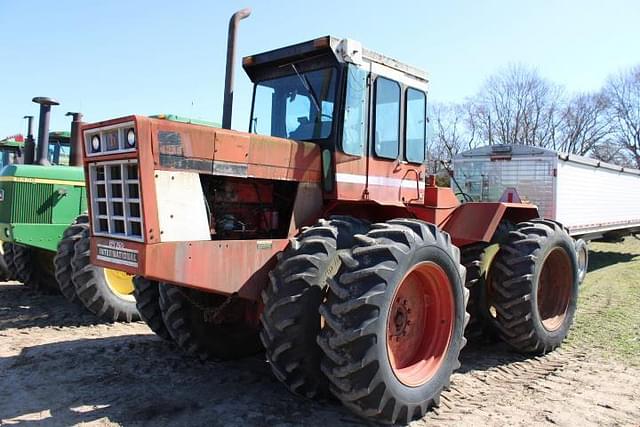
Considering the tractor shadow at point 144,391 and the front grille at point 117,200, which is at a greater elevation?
the front grille at point 117,200

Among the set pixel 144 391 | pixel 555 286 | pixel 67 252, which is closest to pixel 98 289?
pixel 67 252

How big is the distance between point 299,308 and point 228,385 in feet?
4.41

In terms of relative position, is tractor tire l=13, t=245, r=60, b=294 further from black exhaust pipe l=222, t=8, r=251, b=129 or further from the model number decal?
the model number decal

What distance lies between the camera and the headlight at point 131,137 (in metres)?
3.86

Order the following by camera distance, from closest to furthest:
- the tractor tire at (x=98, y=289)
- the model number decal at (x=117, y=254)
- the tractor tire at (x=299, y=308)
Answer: the model number decal at (x=117, y=254) < the tractor tire at (x=299, y=308) < the tractor tire at (x=98, y=289)

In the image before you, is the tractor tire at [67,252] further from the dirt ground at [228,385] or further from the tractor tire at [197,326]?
the tractor tire at [197,326]

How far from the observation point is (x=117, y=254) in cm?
407

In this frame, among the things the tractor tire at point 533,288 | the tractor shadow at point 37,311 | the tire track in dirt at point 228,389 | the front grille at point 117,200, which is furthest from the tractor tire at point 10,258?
the tractor tire at point 533,288

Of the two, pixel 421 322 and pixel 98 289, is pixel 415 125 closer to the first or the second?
pixel 421 322

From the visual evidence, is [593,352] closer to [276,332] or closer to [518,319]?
[518,319]

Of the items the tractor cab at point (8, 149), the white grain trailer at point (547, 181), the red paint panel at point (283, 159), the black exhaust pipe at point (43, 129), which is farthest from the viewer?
the tractor cab at point (8, 149)

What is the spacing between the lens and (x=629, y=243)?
21984 millimetres

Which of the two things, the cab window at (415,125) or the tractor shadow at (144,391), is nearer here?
the tractor shadow at (144,391)

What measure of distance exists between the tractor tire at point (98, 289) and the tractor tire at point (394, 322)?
13.8ft
